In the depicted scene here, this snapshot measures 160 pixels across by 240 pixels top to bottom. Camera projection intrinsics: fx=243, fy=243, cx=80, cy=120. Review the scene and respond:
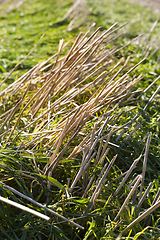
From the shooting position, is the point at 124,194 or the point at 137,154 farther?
the point at 137,154

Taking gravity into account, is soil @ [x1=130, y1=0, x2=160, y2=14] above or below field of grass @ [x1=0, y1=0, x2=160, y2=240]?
below

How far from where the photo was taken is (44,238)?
4.39 feet

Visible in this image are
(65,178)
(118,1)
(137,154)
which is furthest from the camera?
(118,1)

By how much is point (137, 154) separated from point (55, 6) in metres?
5.93

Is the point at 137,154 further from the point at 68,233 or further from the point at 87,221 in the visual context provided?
the point at 68,233

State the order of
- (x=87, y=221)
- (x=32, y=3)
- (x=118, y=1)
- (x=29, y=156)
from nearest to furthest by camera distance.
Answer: (x=87, y=221) < (x=29, y=156) < (x=32, y=3) < (x=118, y=1)

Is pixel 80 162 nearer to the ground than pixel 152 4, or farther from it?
farther from it

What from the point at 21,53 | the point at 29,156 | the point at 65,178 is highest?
the point at 21,53

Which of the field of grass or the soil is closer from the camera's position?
the field of grass

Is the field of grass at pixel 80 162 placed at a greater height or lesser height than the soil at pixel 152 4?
greater

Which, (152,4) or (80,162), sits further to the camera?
(152,4)

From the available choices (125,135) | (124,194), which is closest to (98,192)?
(124,194)

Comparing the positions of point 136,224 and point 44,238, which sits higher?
point 44,238

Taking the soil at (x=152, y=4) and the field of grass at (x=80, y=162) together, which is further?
the soil at (x=152, y=4)
